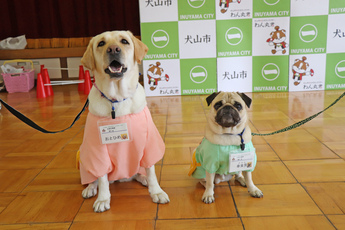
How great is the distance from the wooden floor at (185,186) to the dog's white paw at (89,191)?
3 centimetres

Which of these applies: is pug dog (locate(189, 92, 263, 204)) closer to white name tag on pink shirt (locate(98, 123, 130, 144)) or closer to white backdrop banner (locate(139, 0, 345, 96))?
white name tag on pink shirt (locate(98, 123, 130, 144))

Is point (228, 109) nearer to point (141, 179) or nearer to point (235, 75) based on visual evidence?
point (141, 179)

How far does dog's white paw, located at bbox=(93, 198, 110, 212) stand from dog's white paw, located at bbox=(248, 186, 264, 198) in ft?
2.54

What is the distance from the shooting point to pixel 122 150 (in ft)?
5.84

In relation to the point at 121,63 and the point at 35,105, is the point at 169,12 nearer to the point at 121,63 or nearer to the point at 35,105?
the point at 35,105

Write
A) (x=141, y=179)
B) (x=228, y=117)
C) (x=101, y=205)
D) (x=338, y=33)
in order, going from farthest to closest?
(x=338, y=33) → (x=141, y=179) → (x=101, y=205) → (x=228, y=117)

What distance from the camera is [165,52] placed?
4824mm

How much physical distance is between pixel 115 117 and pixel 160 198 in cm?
51

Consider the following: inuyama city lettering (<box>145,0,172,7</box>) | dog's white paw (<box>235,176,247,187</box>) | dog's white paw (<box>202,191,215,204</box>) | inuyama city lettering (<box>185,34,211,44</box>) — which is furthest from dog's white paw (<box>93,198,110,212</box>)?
inuyama city lettering (<box>145,0,172,7</box>)

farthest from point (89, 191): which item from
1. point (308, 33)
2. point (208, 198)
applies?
point (308, 33)

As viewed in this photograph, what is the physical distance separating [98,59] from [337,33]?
4.05 metres

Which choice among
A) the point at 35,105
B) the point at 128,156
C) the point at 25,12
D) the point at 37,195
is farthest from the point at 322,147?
the point at 25,12

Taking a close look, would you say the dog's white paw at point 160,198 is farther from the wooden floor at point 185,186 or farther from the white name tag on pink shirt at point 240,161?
the white name tag on pink shirt at point 240,161

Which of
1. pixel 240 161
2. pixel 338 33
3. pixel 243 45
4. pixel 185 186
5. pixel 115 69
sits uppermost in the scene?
pixel 338 33
